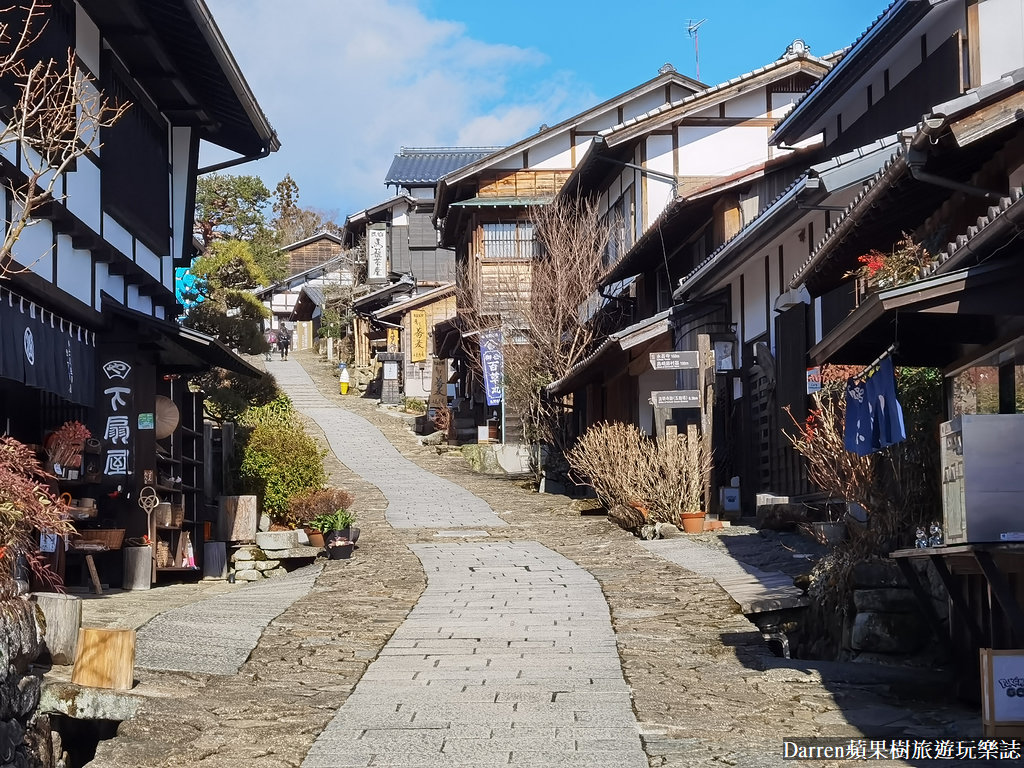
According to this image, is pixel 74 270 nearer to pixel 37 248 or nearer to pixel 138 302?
pixel 37 248

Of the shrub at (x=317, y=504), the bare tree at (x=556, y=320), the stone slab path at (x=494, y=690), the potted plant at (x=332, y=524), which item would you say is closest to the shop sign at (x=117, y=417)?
the stone slab path at (x=494, y=690)

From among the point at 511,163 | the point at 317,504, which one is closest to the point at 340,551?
the point at 317,504

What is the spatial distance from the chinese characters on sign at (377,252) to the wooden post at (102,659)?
5244cm

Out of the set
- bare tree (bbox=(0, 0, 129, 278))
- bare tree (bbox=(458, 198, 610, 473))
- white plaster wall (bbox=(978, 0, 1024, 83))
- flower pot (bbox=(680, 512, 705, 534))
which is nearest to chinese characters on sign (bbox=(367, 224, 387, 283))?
bare tree (bbox=(458, 198, 610, 473))

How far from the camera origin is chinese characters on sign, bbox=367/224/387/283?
60.4 m

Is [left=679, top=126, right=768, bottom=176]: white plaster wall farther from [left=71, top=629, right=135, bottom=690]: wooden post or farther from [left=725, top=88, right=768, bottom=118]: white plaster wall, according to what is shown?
[left=71, top=629, right=135, bottom=690]: wooden post

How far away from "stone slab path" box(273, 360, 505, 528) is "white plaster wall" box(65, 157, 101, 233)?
10.7 meters

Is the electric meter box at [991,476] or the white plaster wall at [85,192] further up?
the white plaster wall at [85,192]

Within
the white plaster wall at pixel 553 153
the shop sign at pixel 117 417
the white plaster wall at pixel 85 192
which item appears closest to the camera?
the white plaster wall at pixel 85 192

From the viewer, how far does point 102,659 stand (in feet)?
28.1

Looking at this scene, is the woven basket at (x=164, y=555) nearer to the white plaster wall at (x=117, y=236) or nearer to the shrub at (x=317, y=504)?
the shrub at (x=317, y=504)

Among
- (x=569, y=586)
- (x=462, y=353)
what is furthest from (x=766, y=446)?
(x=462, y=353)

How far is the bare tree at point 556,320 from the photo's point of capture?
32344mm

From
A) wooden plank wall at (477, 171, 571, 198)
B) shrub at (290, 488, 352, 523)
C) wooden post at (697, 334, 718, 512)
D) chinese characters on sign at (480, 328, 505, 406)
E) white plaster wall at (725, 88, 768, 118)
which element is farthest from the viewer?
wooden plank wall at (477, 171, 571, 198)
